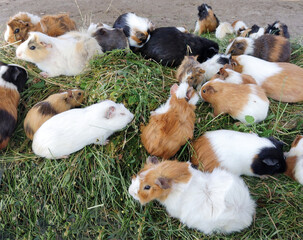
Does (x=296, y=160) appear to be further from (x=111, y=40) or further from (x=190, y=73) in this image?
(x=111, y=40)

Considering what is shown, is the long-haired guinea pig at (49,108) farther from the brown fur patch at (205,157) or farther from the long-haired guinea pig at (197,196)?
the brown fur patch at (205,157)

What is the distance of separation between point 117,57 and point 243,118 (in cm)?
132

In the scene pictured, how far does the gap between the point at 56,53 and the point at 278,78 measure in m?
2.08

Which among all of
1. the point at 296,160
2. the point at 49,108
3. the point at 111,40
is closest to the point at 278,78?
the point at 296,160

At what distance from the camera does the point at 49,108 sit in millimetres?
2094

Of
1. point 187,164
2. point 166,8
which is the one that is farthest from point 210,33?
point 187,164

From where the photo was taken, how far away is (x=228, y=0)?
4.84 metres

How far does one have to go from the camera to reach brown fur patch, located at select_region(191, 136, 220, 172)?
76.9 inches

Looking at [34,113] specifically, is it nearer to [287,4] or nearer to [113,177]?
[113,177]

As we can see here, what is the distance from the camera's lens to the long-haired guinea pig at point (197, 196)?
5.39 feet

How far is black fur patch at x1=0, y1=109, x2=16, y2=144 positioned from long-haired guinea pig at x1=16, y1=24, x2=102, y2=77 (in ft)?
1.95

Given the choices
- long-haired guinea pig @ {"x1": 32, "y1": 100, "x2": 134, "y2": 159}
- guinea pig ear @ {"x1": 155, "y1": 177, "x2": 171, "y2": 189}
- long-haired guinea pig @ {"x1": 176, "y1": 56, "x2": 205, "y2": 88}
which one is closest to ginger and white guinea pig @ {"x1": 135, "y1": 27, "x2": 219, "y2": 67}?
long-haired guinea pig @ {"x1": 176, "y1": 56, "x2": 205, "y2": 88}

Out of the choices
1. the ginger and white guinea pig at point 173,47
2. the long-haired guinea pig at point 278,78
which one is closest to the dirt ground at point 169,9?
the ginger and white guinea pig at point 173,47

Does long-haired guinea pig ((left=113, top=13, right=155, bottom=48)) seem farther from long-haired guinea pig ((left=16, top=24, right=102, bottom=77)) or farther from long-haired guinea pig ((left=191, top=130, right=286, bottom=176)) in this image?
long-haired guinea pig ((left=191, top=130, right=286, bottom=176))
